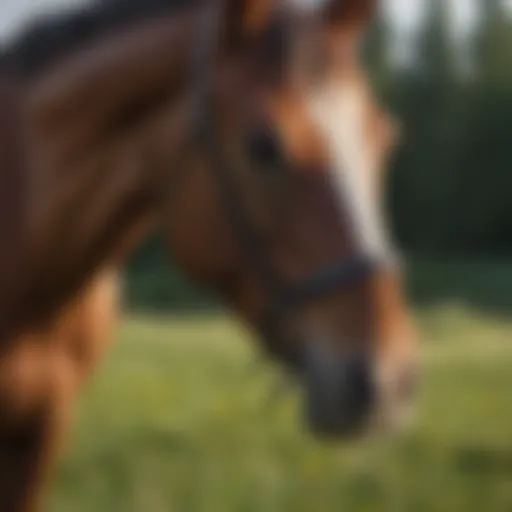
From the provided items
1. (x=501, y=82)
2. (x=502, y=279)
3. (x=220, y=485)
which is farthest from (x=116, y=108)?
(x=501, y=82)

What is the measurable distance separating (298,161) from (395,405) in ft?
1.50

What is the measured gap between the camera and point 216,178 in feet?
8.13

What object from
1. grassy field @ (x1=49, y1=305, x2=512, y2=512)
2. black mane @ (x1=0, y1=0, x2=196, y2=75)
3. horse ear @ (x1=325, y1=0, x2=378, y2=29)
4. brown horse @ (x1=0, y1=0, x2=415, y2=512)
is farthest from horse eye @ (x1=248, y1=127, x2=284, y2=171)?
grassy field @ (x1=49, y1=305, x2=512, y2=512)

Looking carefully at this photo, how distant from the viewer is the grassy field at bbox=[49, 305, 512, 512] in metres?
4.84

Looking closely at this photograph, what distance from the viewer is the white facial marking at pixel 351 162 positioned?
2.33 m

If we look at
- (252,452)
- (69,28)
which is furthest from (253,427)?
(69,28)

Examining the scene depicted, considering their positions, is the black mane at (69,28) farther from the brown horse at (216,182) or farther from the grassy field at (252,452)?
the grassy field at (252,452)

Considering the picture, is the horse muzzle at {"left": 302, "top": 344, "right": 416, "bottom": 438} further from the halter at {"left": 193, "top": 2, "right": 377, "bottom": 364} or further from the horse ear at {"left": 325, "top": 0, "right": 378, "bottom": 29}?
the horse ear at {"left": 325, "top": 0, "right": 378, "bottom": 29}

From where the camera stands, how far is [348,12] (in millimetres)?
2555

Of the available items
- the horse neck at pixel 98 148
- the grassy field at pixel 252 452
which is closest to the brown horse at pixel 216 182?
the horse neck at pixel 98 148

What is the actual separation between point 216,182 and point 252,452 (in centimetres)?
303

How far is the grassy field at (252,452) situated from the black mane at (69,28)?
1.40 m

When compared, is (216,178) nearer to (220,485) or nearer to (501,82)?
(220,485)

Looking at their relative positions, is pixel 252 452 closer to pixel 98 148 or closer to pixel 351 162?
pixel 98 148
